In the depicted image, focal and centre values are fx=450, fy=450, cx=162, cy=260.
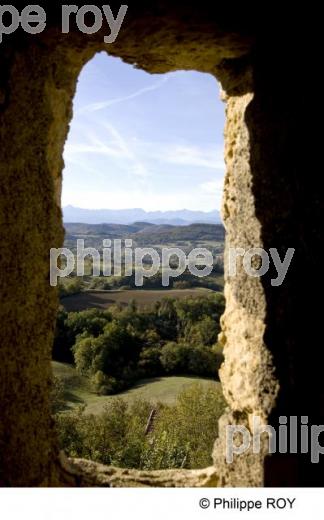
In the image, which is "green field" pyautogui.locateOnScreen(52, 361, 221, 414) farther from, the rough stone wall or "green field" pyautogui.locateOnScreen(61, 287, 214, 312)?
the rough stone wall

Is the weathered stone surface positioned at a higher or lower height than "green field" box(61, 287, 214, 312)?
higher

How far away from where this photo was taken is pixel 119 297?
31109 millimetres

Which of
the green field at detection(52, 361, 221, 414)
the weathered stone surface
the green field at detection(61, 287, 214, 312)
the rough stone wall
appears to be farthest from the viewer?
the green field at detection(61, 287, 214, 312)

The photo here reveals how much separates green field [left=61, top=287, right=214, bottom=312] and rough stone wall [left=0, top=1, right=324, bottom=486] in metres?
24.6

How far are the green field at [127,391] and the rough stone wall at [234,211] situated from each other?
60.5 ft

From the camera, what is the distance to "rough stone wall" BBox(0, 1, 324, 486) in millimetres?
2828

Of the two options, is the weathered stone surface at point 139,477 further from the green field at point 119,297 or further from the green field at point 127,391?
the green field at point 119,297

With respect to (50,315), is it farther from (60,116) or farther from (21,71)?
(21,71)

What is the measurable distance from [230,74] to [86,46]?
3.50 ft

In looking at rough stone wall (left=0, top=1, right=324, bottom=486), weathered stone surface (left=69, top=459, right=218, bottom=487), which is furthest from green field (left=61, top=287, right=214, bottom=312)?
rough stone wall (left=0, top=1, right=324, bottom=486)

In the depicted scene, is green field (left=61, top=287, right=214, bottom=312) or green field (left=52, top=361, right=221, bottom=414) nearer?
green field (left=52, top=361, right=221, bottom=414)

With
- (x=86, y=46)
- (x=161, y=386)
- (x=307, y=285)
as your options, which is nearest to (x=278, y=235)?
(x=307, y=285)

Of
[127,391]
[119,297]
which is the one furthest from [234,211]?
[119,297]

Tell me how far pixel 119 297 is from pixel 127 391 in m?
8.87
